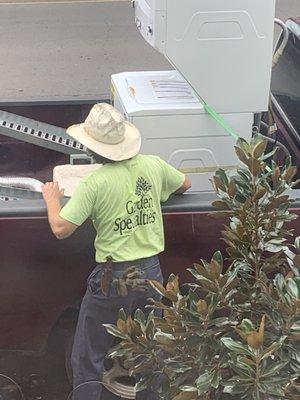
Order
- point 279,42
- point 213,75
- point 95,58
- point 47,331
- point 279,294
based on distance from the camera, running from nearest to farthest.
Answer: point 279,294 < point 47,331 < point 213,75 < point 279,42 < point 95,58

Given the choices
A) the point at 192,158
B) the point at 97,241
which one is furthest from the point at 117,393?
the point at 192,158

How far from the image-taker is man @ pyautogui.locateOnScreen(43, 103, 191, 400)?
3.35m

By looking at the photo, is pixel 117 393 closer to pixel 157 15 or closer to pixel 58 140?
pixel 58 140

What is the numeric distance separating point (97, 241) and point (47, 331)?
2.05ft

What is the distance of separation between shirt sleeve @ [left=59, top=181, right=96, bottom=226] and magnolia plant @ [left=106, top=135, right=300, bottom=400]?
2.69ft

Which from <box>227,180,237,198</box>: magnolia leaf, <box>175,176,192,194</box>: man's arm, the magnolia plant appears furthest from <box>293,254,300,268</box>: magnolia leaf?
<box>175,176,192,194</box>: man's arm

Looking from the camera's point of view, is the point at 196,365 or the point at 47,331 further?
the point at 47,331

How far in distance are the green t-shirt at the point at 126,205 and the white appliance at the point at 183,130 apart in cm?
51

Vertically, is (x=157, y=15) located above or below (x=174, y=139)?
above

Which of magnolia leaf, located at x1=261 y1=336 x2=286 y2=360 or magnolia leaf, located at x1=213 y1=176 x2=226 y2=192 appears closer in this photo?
magnolia leaf, located at x1=261 y1=336 x2=286 y2=360

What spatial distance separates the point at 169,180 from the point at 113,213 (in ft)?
1.09

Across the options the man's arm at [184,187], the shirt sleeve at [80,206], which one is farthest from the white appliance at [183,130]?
the shirt sleeve at [80,206]

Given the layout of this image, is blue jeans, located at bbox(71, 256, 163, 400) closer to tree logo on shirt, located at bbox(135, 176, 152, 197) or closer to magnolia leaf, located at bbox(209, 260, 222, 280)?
tree logo on shirt, located at bbox(135, 176, 152, 197)

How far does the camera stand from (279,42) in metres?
5.16
